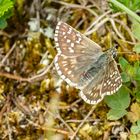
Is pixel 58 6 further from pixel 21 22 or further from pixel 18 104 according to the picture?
pixel 18 104

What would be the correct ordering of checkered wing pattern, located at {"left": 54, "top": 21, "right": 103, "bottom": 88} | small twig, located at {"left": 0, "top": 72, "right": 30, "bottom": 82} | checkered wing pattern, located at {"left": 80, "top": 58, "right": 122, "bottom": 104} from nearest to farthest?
checkered wing pattern, located at {"left": 80, "top": 58, "right": 122, "bottom": 104} < checkered wing pattern, located at {"left": 54, "top": 21, "right": 103, "bottom": 88} < small twig, located at {"left": 0, "top": 72, "right": 30, "bottom": 82}

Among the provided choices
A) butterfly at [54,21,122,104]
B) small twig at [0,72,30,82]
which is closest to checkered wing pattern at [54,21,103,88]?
butterfly at [54,21,122,104]

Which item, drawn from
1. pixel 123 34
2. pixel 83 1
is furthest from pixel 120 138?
pixel 83 1

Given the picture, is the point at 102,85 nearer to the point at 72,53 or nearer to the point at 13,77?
the point at 72,53

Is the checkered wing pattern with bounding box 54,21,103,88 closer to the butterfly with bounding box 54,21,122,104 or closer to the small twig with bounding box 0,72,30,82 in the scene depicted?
the butterfly with bounding box 54,21,122,104

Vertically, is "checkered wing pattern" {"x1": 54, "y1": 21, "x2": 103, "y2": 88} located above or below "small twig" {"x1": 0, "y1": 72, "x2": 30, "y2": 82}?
above

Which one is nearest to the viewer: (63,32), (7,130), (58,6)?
(63,32)

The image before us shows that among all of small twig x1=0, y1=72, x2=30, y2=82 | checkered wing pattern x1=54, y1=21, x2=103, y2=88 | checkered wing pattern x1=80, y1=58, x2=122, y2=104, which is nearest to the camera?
checkered wing pattern x1=80, y1=58, x2=122, y2=104

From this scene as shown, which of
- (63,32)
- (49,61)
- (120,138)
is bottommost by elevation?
(120,138)

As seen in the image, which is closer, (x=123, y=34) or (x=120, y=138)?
(x=120, y=138)
